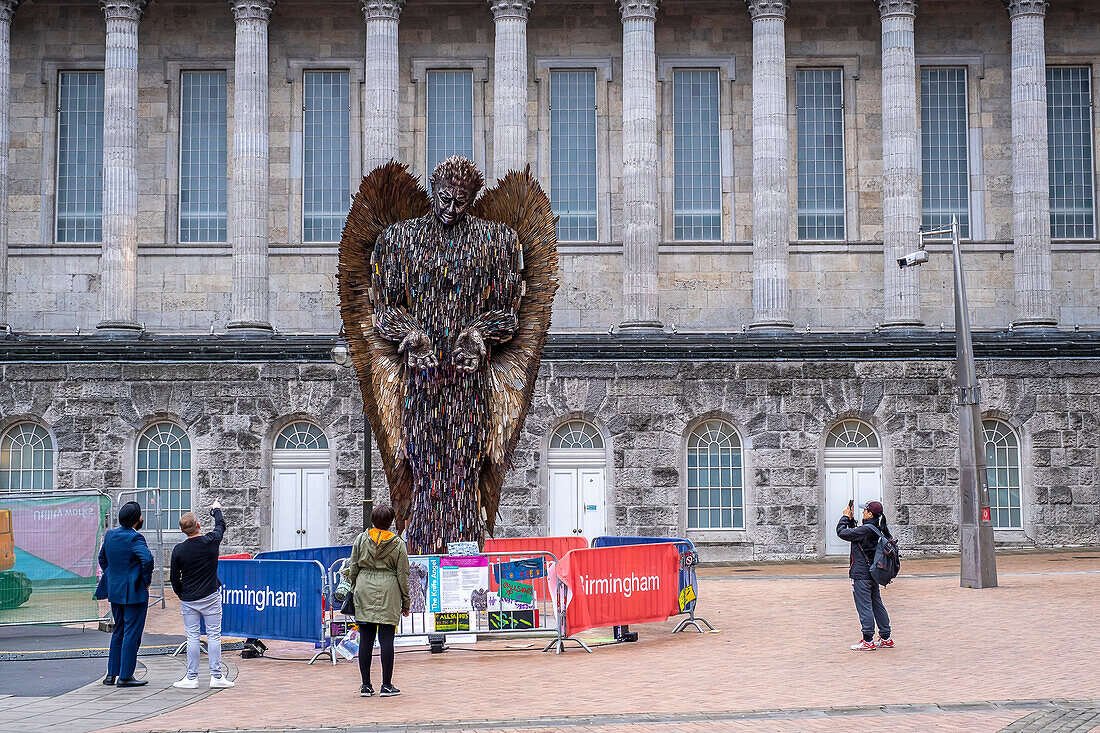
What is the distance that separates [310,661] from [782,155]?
76.7 ft

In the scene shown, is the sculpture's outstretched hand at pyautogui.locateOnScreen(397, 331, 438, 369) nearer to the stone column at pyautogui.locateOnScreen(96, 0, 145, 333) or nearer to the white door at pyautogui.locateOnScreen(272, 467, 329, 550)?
the white door at pyautogui.locateOnScreen(272, 467, 329, 550)

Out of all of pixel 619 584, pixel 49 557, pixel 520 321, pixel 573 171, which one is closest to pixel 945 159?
pixel 573 171

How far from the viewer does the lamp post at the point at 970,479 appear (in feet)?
74.1

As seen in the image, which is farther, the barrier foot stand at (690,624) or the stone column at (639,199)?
the stone column at (639,199)

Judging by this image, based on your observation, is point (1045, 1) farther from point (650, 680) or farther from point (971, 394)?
point (650, 680)

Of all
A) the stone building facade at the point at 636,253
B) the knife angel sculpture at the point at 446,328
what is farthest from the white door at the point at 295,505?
the knife angel sculpture at the point at 446,328

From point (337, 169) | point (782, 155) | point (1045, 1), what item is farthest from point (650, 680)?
point (1045, 1)

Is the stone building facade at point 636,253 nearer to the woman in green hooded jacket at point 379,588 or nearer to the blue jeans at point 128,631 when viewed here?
Answer: the blue jeans at point 128,631

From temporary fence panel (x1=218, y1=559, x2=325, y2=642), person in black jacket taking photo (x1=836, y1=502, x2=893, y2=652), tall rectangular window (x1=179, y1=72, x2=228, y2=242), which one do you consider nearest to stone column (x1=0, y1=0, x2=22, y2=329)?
tall rectangular window (x1=179, y1=72, x2=228, y2=242)

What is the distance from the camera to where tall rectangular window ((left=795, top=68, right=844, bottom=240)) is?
37250 millimetres

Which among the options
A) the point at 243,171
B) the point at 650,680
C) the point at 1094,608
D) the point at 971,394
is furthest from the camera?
the point at 243,171

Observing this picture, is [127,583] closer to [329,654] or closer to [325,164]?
[329,654]

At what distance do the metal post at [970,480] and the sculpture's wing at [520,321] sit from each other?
1037cm

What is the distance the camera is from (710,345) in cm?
3173
